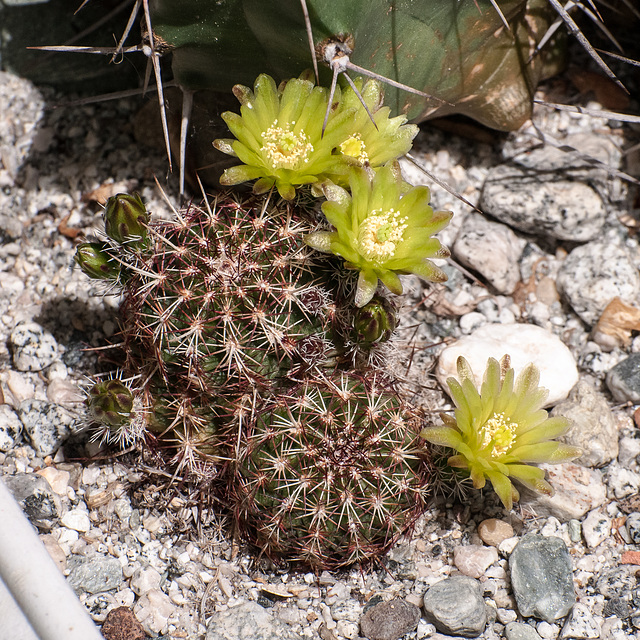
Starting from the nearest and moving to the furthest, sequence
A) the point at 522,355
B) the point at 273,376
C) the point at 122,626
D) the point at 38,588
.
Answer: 1. the point at 38,588
2. the point at 122,626
3. the point at 273,376
4. the point at 522,355

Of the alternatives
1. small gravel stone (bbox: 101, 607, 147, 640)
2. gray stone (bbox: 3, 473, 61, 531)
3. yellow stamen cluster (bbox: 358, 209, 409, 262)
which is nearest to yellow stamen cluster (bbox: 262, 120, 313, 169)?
yellow stamen cluster (bbox: 358, 209, 409, 262)

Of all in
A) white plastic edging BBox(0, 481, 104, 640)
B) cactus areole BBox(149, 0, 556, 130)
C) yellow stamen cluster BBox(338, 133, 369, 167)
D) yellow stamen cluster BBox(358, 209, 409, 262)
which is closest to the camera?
white plastic edging BBox(0, 481, 104, 640)

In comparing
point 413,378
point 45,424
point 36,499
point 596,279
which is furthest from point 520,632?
point 45,424

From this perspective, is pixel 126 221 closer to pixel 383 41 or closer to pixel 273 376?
pixel 273 376

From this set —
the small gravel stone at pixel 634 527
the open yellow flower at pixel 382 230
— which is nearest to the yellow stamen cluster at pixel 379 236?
the open yellow flower at pixel 382 230

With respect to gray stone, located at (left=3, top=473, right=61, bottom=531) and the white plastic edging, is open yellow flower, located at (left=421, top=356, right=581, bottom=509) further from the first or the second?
gray stone, located at (left=3, top=473, right=61, bottom=531)

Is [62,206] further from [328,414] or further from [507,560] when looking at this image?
[507,560]
